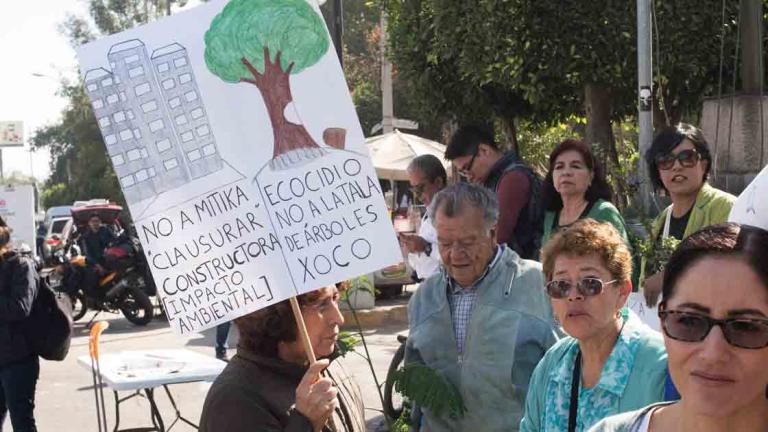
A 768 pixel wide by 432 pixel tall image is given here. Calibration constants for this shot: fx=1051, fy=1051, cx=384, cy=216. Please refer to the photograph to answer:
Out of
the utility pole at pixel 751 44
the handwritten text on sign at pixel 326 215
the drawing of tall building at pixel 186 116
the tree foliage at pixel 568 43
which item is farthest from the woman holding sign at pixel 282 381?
the tree foliage at pixel 568 43

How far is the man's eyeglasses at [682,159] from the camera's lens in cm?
434

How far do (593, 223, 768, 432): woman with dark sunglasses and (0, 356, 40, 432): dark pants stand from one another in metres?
5.08

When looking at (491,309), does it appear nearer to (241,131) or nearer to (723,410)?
(241,131)

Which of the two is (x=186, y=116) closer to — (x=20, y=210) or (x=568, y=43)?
(x=568, y=43)

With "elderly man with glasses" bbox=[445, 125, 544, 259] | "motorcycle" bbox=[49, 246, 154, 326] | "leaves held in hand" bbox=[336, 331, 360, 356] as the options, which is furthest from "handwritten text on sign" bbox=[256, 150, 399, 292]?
"motorcycle" bbox=[49, 246, 154, 326]

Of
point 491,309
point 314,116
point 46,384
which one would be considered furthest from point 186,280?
point 46,384

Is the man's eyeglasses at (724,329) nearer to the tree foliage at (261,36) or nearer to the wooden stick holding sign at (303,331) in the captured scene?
the wooden stick holding sign at (303,331)

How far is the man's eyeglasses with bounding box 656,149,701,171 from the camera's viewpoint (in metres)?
4.34

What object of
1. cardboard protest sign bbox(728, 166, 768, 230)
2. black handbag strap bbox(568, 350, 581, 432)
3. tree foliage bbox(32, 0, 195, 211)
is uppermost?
cardboard protest sign bbox(728, 166, 768, 230)

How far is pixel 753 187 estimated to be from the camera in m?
1.91

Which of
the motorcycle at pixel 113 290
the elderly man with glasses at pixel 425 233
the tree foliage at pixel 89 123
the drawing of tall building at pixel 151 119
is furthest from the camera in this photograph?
the tree foliage at pixel 89 123

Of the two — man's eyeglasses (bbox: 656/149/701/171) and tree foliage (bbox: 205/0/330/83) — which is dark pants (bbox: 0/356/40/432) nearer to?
tree foliage (bbox: 205/0/330/83)

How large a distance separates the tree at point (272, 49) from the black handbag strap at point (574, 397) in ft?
3.28

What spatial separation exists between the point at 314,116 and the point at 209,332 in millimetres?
10065
